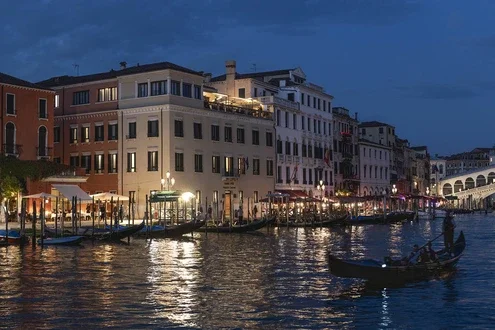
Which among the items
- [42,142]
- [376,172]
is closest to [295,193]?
[42,142]

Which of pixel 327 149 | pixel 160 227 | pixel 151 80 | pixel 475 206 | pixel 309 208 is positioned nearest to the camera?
pixel 160 227

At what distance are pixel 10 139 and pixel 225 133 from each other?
47.1 feet

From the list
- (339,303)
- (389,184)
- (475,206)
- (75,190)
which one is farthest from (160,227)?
(475,206)

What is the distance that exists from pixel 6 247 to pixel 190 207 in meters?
19.1

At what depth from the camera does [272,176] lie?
5878cm

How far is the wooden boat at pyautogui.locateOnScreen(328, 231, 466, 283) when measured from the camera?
A: 18984mm

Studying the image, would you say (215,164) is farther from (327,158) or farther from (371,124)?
(371,124)

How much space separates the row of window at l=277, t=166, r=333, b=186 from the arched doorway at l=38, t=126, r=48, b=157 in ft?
61.9

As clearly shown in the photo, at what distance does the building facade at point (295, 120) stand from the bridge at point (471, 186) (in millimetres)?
48602

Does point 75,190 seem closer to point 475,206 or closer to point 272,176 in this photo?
point 272,176

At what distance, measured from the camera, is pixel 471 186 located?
415ft

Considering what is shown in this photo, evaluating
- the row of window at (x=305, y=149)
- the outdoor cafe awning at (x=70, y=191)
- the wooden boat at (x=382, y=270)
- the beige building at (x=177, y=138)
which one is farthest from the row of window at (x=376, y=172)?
the wooden boat at (x=382, y=270)

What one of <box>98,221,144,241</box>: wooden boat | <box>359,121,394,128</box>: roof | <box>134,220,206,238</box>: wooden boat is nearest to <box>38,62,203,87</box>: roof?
<box>134,220,206,238</box>: wooden boat

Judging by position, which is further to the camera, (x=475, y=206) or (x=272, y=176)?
(x=475, y=206)
